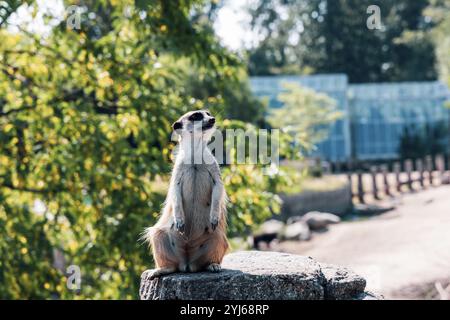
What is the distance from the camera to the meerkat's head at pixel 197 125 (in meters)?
5.64

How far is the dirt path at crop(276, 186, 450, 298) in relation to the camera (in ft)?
40.3

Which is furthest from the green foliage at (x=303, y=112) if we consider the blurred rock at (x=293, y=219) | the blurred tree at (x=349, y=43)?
the blurred tree at (x=349, y=43)

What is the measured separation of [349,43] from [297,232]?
3786 centimetres

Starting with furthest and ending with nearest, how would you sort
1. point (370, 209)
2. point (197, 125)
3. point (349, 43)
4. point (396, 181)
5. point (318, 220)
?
point (349, 43) → point (396, 181) → point (370, 209) → point (318, 220) → point (197, 125)

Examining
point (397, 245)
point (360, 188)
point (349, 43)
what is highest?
point (349, 43)

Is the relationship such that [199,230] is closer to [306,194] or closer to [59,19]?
[59,19]

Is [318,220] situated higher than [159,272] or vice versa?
[159,272]

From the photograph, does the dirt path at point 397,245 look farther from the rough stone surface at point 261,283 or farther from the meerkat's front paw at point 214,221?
the meerkat's front paw at point 214,221

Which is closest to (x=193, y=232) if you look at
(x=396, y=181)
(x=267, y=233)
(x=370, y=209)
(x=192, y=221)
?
(x=192, y=221)

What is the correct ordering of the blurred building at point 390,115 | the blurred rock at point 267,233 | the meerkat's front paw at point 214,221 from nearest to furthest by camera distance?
the meerkat's front paw at point 214,221
the blurred rock at point 267,233
the blurred building at point 390,115

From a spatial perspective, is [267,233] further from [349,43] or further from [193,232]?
[349,43]

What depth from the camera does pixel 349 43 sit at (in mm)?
55844

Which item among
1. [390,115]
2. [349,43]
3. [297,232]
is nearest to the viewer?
[297,232]

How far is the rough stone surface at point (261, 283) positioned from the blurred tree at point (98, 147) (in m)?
3.26
